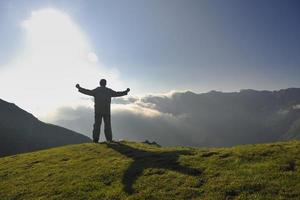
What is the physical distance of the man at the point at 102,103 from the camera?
1352 inches

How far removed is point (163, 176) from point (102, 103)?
1686 centimetres

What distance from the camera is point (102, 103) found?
113 feet

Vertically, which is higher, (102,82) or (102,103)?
(102,82)

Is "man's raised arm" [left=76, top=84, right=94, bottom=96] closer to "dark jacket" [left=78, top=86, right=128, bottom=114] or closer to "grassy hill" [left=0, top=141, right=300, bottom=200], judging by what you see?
"dark jacket" [left=78, top=86, right=128, bottom=114]

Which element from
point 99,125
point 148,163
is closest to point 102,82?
point 99,125

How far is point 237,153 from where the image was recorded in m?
21.5

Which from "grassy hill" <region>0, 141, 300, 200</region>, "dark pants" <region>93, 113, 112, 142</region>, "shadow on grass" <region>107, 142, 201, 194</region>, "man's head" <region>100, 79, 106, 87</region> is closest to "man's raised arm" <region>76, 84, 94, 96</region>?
"man's head" <region>100, 79, 106, 87</region>

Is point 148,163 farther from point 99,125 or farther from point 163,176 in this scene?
point 99,125

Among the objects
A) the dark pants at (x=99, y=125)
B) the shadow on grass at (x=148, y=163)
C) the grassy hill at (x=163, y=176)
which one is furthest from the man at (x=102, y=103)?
the grassy hill at (x=163, y=176)

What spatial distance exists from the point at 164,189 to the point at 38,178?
8.80 meters

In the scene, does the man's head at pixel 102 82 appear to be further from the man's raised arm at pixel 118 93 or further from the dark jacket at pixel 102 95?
the man's raised arm at pixel 118 93

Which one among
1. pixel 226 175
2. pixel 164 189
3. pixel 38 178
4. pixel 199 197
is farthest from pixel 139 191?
pixel 38 178

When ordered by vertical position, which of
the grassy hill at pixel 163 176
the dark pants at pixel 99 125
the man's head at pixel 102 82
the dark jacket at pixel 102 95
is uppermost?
the man's head at pixel 102 82

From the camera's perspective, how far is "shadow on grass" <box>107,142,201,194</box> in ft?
62.2
